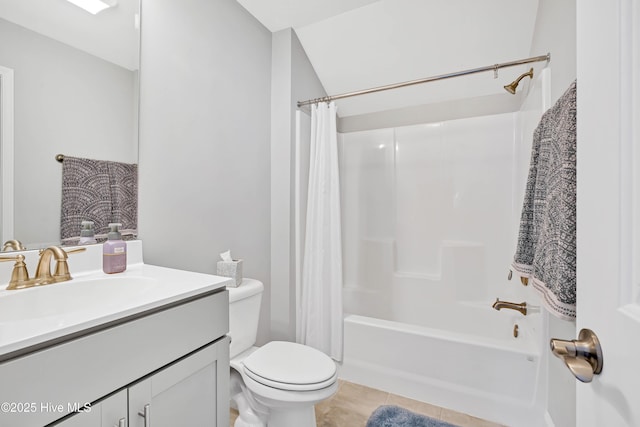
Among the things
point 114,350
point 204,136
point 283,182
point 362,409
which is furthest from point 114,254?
point 362,409

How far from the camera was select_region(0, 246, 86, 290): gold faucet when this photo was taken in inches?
34.1

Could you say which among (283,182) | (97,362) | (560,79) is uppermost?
(560,79)

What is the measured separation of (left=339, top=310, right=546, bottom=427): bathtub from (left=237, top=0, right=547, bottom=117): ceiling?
5.07 feet

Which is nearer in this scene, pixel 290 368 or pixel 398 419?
pixel 290 368

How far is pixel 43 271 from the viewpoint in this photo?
92 centimetres

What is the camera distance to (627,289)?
14.8 inches

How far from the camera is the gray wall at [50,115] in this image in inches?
36.5

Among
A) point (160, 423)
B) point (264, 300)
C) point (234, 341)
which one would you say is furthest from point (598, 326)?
point (264, 300)

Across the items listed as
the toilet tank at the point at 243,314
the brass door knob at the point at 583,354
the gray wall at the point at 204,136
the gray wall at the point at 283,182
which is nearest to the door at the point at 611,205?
the brass door knob at the point at 583,354

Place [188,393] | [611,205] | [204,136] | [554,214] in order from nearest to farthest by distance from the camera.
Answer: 1. [611,205]
2. [188,393]
3. [554,214]
4. [204,136]

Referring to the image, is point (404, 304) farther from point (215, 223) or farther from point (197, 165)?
point (197, 165)

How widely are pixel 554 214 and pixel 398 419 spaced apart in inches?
50.0

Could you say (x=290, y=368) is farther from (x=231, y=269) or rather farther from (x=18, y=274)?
(x=18, y=274)

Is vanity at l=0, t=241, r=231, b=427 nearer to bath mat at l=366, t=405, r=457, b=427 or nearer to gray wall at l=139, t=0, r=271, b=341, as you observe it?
gray wall at l=139, t=0, r=271, b=341
